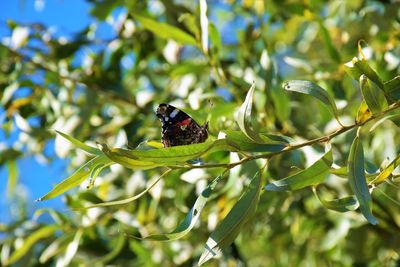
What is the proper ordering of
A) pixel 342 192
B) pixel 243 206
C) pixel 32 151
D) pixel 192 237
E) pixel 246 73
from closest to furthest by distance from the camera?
1. pixel 243 206
2. pixel 342 192
3. pixel 246 73
4. pixel 192 237
5. pixel 32 151

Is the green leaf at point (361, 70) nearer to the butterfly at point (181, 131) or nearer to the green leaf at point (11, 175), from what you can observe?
the butterfly at point (181, 131)

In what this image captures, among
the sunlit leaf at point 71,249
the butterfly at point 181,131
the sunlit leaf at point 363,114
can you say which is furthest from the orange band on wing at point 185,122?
the sunlit leaf at point 71,249

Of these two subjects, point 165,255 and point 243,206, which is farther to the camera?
point 165,255

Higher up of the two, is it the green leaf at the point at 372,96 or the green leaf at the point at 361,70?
the green leaf at the point at 361,70

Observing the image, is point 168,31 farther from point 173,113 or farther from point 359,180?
point 359,180

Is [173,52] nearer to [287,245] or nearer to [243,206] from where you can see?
[287,245]

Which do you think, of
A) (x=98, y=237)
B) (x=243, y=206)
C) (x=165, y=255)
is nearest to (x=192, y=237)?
(x=165, y=255)
